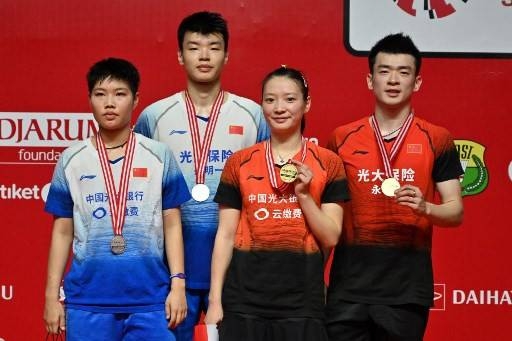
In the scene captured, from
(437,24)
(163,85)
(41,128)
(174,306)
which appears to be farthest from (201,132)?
(437,24)

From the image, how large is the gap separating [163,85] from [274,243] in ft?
4.95

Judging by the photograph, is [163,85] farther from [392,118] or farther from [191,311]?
[392,118]

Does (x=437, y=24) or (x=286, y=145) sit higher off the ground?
(x=437, y=24)

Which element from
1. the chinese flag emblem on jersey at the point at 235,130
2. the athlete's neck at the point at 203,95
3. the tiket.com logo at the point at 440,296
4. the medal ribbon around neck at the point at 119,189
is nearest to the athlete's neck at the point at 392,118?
the chinese flag emblem on jersey at the point at 235,130

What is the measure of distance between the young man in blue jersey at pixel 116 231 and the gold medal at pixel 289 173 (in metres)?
0.47

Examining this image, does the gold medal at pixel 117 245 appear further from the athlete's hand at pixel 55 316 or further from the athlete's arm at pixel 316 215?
the athlete's arm at pixel 316 215

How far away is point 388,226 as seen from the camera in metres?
3.63

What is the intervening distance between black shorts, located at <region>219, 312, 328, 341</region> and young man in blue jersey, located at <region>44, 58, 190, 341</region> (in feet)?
1.00

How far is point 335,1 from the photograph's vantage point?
187 inches

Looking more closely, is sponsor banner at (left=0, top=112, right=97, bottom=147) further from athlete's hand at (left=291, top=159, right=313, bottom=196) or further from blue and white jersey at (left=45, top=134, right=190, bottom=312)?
athlete's hand at (left=291, top=159, right=313, bottom=196)

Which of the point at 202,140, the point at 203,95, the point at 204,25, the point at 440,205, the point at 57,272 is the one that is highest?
the point at 204,25

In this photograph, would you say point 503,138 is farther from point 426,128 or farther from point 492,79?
point 426,128

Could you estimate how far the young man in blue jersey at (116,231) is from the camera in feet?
12.0

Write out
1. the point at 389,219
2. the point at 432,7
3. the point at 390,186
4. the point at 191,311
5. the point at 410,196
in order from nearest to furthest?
1. the point at 410,196
2. the point at 390,186
3. the point at 389,219
4. the point at 191,311
5. the point at 432,7
